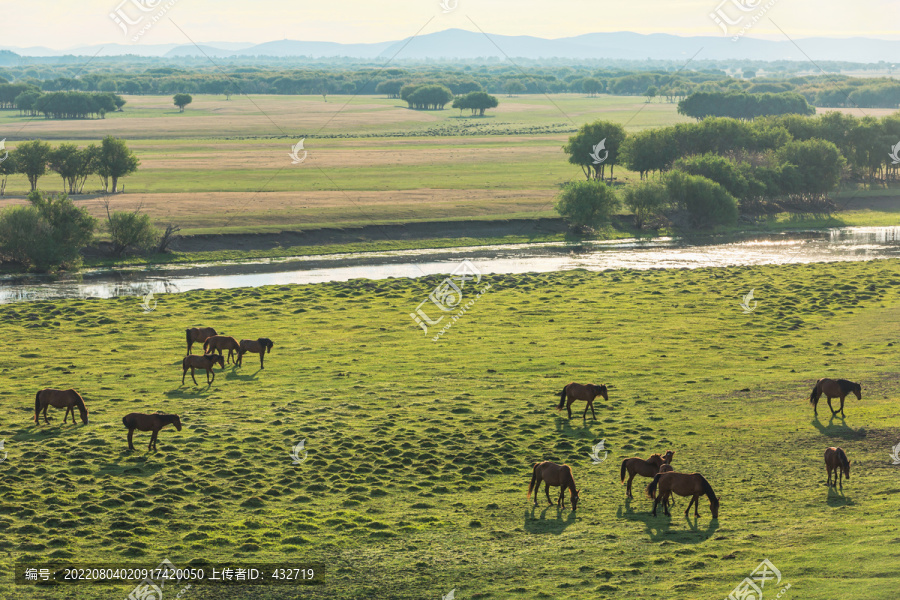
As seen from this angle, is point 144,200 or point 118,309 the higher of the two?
point 144,200

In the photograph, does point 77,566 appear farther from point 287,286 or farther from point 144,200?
point 144,200

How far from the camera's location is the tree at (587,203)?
285ft

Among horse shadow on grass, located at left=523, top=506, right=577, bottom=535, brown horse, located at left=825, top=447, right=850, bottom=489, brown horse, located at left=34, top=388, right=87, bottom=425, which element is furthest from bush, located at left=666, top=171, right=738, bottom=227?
brown horse, located at left=34, top=388, right=87, bottom=425

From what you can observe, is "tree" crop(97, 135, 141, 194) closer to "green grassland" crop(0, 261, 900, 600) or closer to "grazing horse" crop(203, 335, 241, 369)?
"green grassland" crop(0, 261, 900, 600)

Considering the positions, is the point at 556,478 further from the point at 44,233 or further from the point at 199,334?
the point at 44,233

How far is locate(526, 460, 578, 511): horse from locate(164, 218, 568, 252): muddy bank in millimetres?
59349

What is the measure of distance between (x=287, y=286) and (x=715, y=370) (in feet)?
112

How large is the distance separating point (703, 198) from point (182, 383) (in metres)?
69.5

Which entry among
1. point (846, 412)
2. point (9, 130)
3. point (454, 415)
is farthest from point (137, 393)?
point (9, 130)

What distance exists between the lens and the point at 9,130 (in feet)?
560

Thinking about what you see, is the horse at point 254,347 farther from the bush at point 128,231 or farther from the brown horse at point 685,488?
the bush at point 128,231

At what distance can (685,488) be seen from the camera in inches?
871

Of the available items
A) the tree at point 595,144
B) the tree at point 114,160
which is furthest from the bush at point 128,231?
the tree at point 595,144

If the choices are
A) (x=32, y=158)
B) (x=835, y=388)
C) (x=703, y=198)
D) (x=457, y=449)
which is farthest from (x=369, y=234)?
(x=835, y=388)
